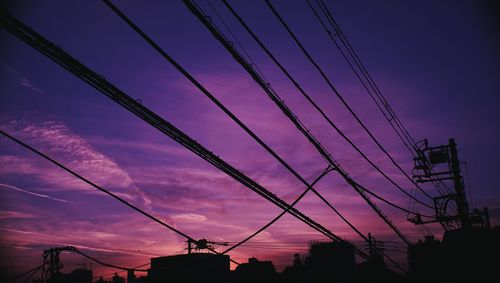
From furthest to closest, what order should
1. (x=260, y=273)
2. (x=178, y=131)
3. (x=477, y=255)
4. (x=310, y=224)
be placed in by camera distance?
1. (x=260, y=273)
2. (x=477, y=255)
3. (x=310, y=224)
4. (x=178, y=131)

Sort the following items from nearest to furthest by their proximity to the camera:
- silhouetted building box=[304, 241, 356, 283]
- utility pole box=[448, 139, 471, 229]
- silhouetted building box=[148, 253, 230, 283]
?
silhouetted building box=[148, 253, 230, 283]
utility pole box=[448, 139, 471, 229]
silhouetted building box=[304, 241, 356, 283]

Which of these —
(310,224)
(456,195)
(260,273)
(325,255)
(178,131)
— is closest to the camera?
(178,131)

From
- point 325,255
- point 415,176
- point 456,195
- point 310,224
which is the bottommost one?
point 325,255

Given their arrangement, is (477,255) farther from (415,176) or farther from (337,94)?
(337,94)

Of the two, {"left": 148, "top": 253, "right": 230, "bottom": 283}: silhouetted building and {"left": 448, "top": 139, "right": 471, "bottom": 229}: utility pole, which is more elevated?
{"left": 448, "top": 139, "right": 471, "bottom": 229}: utility pole

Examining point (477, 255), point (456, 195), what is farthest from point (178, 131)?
point (477, 255)

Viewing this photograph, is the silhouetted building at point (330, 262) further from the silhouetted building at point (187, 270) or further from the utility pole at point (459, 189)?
the utility pole at point (459, 189)

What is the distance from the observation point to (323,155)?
34.0 feet

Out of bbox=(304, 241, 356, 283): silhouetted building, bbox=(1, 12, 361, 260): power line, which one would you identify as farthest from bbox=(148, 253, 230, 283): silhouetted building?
bbox=(304, 241, 356, 283): silhouetted building

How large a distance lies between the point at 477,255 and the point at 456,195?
844cm

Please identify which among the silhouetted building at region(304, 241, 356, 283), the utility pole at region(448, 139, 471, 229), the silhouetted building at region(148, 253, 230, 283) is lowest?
the silhouetted building at region(304, 241, 356, 283)

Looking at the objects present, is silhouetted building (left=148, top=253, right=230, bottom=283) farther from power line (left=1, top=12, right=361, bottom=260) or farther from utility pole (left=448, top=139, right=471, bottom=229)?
utility pole (left=448, top=139, right=471, bottom=229)

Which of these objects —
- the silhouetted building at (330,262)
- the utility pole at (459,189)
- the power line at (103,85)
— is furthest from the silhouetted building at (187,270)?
the silhouetted building at (330,262)

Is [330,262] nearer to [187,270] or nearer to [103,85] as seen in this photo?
[187,270]
